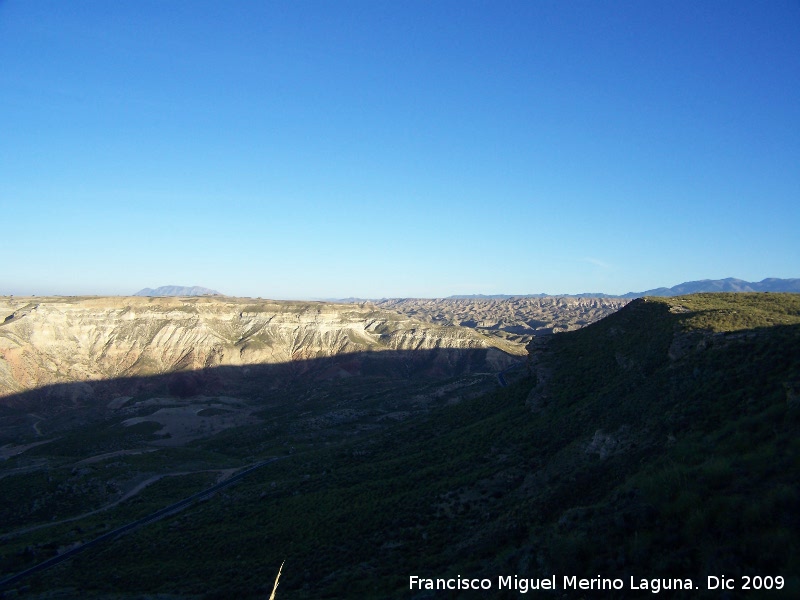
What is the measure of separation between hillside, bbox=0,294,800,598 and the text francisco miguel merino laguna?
6.3 inches

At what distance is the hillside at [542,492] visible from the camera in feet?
39.9

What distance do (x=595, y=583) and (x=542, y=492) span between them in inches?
444

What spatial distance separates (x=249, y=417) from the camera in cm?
8962

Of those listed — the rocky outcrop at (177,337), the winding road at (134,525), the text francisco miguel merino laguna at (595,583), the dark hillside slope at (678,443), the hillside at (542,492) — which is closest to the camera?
the text francisco miguel merino laguna at (595,583)

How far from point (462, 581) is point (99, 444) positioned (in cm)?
7331

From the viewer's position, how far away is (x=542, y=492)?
2259 centimetres

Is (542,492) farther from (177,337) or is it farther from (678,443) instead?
(177,337)

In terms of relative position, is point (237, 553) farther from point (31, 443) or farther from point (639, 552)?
point (31, 443)

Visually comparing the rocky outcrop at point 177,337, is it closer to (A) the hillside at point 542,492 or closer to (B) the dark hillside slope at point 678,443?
(A) the hillside at point 542,492

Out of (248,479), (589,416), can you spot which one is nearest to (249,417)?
(248,479)

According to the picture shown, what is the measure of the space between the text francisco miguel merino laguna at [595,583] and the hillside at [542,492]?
6.3 inches

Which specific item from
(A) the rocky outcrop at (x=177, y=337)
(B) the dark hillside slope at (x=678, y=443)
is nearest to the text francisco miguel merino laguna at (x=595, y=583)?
(B) the dark hillside slope at (x=678, y=443)

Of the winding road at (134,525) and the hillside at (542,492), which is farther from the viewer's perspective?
the winding road at (134,525)

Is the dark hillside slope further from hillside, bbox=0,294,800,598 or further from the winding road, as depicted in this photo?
the winding road
